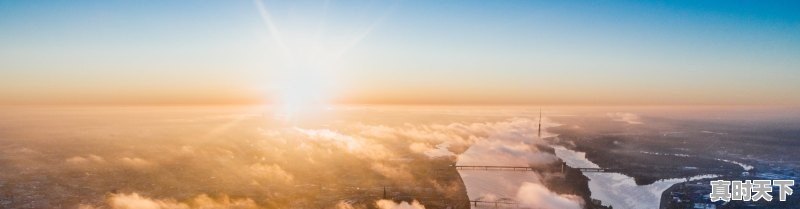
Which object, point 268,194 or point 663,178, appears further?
point 663,178

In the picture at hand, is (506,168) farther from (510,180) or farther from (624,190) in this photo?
(624,190)

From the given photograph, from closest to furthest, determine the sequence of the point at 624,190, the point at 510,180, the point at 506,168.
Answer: the point at 624,190, the point at 510,180, the point at 506,168

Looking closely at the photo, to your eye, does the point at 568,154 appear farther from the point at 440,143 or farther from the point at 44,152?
the point at 44,152

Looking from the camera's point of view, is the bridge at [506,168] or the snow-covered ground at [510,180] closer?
the snow-covered ground at [510,180]

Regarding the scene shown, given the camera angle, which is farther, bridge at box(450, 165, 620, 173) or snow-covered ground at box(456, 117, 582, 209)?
bridge at box(450, 165, 620, 173)

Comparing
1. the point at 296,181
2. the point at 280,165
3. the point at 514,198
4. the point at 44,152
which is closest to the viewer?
the point at 514,198

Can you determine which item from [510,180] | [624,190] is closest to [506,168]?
[510,180]

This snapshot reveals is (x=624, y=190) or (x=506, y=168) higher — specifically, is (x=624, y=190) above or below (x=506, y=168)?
below

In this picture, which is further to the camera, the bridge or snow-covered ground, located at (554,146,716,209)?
the bridge

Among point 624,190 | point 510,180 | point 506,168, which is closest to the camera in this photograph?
point 624,190

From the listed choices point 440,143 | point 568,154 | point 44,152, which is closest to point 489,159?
point 568,154

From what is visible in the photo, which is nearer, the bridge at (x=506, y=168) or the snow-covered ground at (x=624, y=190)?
the snow-covered ground at (x=624, y=190)
